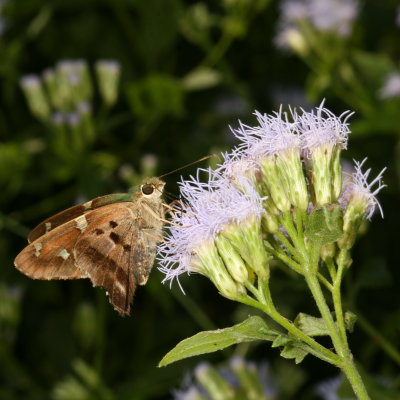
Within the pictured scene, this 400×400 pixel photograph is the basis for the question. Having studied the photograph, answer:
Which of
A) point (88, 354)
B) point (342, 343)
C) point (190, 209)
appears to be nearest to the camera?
point (342, 343)

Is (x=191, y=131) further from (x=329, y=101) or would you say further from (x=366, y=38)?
(x=366, y=38)

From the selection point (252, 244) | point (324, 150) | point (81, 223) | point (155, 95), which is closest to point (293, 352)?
point (252, 244)

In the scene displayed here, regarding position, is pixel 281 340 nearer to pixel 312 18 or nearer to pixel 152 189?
pixel 152 189

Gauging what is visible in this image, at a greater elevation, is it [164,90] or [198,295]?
[164,90]

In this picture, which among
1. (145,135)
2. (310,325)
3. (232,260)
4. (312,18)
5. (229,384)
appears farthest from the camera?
(312,18)

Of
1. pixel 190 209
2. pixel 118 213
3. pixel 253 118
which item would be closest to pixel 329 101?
pixel 253 118

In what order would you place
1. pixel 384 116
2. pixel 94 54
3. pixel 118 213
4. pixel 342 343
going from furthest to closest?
1. pixel 94 54
2. pixel 384 116
3. pixel 118 213
4. pixel 342 343

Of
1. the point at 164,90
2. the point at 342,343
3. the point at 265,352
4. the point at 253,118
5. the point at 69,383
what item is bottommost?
the point at 342,343
